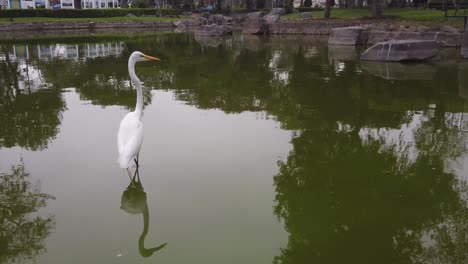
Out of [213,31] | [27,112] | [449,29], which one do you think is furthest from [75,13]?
[27,112]

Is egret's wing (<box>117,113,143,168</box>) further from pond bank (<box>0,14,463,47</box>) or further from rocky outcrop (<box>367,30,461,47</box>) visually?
pond bank (<box>0,14,463,47</box>)

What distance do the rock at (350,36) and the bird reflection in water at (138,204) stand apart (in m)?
21.1

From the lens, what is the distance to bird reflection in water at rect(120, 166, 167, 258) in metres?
4.36

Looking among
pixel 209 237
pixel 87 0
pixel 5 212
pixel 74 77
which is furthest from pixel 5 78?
pixel 87 0

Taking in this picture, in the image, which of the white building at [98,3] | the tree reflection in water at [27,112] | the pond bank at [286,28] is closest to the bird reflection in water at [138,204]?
the tree reflection in water at [27,112]

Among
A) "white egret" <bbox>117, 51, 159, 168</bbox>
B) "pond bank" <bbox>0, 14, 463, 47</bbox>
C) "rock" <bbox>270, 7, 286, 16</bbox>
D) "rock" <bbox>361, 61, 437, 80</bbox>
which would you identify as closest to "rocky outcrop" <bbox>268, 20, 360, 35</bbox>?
"pond bank" <bbox>0, 14, 463, 47</bbox>

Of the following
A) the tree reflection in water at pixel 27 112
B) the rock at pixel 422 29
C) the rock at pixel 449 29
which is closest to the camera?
the tree reflection in water at pixel 27 112

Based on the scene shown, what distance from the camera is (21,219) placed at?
4.99 metres

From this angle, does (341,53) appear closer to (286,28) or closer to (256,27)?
(256,27)

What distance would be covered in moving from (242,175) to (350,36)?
20.6 meters

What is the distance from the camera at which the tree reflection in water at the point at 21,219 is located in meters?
4.38

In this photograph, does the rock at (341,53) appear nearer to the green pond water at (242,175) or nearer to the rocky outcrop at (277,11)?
the green pond water at (242,175)

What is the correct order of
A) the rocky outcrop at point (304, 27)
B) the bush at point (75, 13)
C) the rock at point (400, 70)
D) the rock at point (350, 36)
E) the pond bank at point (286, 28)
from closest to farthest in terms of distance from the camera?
the rock at point (400, 70) < the pond bank at point (286, 28) < the rock at point (350, 36) < the rocky outcrop at point (304, 27) < the bush at point (75, 13)

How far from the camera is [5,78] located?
47.8ft
